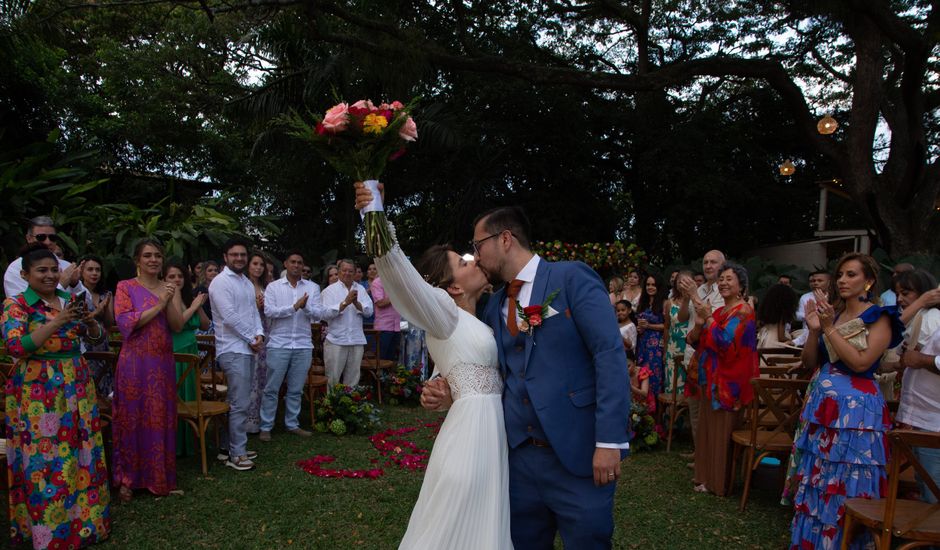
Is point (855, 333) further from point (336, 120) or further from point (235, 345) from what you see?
point (235, 345)

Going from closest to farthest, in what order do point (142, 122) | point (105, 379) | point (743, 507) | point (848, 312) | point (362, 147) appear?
point (362, 147), point (848, 312), point (743, 507), point (105, 379), point (142, 122)

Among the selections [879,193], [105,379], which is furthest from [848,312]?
[879,193]

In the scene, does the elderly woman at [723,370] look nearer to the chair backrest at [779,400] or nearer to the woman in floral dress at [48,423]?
the chair backrest at [779,400]

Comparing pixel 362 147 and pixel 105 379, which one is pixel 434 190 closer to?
pixel 105 379

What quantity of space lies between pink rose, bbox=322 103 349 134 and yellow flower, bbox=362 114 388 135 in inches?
3.0

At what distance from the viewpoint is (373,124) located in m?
2.66

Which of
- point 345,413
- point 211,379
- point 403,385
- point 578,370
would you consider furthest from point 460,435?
point 403,385

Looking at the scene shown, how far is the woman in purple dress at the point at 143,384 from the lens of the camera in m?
5.48

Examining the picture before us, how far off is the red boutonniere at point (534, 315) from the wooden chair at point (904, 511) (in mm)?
1908

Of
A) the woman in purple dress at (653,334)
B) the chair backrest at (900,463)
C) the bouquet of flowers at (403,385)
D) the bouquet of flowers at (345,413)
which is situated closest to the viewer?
the chair backrest at (900,463)

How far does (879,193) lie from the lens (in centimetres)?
1437

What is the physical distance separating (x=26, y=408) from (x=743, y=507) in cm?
547

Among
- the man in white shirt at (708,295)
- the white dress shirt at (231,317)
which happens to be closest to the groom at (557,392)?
the man in white shirt at (708,295)

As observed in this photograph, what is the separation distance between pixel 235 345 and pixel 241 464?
3.89 ft
